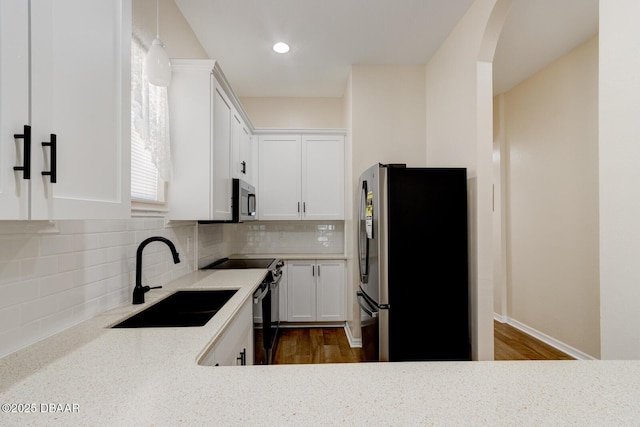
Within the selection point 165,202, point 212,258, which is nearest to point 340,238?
point 212,258

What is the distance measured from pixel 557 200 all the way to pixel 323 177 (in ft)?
8.00

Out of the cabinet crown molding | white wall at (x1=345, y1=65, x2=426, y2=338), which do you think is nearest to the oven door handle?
white wall at (x1=345, y1=65, x2=426, y2=338)

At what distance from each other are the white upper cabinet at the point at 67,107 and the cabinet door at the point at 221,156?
1051 mm

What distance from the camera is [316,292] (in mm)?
3580

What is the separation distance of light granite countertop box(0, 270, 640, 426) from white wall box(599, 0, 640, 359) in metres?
0.39

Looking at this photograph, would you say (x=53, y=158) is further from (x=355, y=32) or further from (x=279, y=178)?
(x=279, y=178)

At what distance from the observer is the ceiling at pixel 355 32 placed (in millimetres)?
2266

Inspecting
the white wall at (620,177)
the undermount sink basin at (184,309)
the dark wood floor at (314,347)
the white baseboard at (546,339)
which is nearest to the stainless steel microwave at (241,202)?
the undermount sink basin at (184,309)

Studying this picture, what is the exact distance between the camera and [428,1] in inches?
87.7

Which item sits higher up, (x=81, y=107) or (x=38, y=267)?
(x=81, y=107)

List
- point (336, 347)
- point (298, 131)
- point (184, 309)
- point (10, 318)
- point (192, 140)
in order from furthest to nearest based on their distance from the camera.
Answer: point (298, 131) < point (336, 347) < point (192, 140) < point (184, 309) < point (10, 318)

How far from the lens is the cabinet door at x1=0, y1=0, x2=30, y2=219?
0.61m

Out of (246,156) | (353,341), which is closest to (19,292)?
(246,156)

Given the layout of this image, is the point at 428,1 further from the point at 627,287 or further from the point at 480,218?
the point at 627,287
